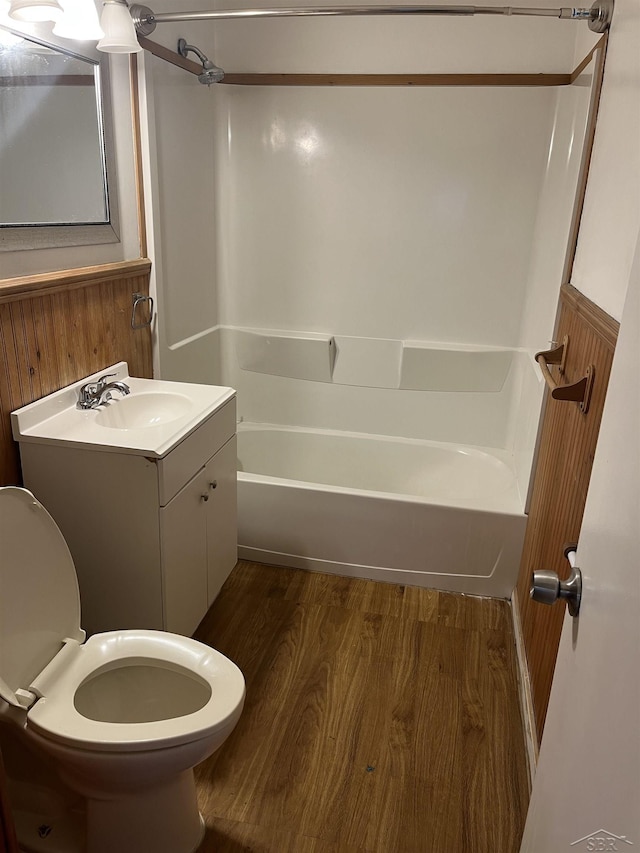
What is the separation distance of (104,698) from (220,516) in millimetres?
697

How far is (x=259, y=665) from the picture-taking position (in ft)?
6.74

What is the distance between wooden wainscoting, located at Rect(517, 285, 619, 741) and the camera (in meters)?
1.48

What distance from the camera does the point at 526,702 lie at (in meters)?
1.88

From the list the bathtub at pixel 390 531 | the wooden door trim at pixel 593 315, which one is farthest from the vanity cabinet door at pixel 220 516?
the wooden door trim at pixel 593 315

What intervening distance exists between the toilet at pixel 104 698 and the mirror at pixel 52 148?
2.60ft

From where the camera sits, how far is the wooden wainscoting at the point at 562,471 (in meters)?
1.48

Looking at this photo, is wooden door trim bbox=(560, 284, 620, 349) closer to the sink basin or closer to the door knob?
the door knob

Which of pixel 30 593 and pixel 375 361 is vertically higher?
pixel 375 361

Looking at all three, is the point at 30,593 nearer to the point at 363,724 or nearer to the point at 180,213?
the point at 363,724

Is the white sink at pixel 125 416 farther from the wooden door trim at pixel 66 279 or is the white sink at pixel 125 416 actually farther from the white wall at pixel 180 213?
the white wall at pixel 180 213

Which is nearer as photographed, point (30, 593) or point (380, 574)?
point (30, 593)

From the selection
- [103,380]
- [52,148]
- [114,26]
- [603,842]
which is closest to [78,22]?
[114,26]

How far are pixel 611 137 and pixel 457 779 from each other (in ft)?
5.79

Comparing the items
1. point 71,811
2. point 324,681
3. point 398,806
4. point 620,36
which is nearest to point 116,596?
point 71,811
